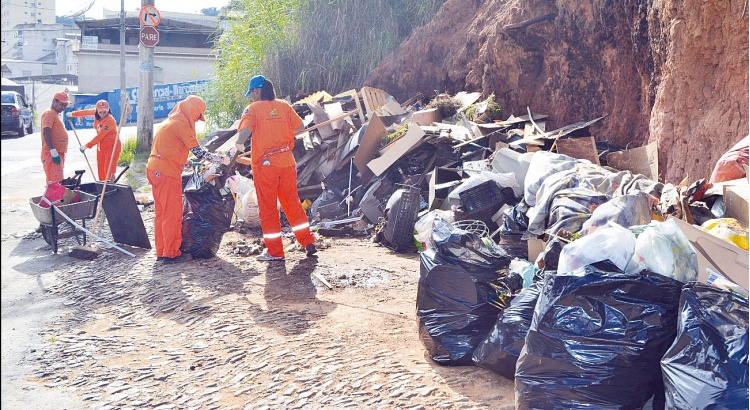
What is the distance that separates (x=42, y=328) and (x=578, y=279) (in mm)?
3927

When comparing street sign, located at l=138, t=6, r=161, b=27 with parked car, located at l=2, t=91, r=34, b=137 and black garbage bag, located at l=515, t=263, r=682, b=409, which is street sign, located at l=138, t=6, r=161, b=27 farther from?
black garbage bag, located at l=515, t=263, r=682, b=409

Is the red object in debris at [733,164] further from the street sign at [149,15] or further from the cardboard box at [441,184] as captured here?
the street sign at [149,15]

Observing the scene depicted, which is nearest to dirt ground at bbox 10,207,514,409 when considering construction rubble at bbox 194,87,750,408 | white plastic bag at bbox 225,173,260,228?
construction rubble at bbox 194,87,750,408

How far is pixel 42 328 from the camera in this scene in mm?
4945

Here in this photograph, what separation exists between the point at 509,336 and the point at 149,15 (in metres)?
11.9

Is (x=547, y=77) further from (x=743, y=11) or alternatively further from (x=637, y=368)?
(x=637, y=368)

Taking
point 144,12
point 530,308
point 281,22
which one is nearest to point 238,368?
point 530,308

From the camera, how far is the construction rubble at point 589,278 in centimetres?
272

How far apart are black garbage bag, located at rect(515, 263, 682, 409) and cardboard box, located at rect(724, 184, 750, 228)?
3.68ft

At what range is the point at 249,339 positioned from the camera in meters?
4.51

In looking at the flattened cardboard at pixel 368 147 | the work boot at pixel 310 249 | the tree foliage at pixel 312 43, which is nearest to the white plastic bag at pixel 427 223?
the work boot at pixel 310 249

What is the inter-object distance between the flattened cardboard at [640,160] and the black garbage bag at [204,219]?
4.14 metres

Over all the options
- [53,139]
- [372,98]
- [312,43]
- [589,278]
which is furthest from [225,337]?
[312,43]

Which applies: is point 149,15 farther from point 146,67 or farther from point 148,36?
point 146,67
